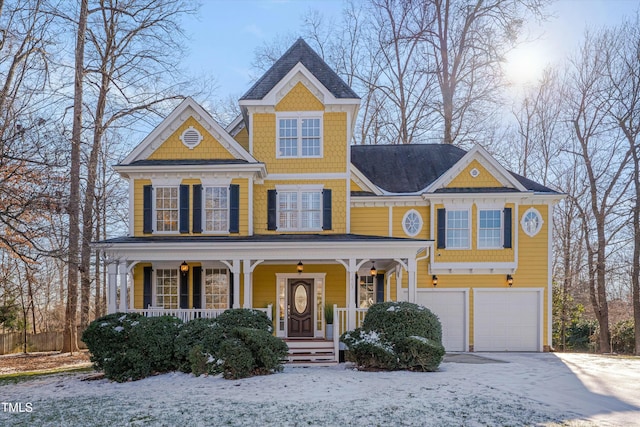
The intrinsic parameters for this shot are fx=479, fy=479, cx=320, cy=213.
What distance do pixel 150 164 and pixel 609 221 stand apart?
18.5 metres

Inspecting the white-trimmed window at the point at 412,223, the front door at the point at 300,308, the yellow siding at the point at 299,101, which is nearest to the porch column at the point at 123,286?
the front door at the point at 300,308

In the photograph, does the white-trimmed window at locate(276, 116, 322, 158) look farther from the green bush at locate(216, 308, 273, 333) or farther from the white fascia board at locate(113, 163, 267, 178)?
the green bush at locate(216, 308, 273, 333)

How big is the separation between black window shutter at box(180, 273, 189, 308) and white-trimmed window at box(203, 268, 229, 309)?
529mm

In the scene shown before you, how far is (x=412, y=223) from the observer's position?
15633 millimetres

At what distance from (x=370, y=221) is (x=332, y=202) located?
68.2 inches

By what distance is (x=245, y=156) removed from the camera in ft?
46.2

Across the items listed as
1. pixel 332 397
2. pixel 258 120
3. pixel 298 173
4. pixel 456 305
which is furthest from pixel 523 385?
pixel 258 120

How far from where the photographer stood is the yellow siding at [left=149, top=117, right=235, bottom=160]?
1425cm

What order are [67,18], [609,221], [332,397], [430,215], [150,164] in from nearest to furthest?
1. [332,397]
2. [150,164]
3. [430,215]
4. [67,18]
5. [609,221]

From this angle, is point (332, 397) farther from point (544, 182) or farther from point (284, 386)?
point (544, 182)

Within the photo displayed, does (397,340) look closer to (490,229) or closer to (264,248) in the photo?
(264,248)

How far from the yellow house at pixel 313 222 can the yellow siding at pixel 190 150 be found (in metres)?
0.03

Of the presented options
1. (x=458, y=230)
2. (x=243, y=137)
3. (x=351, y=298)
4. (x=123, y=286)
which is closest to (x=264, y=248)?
(x=351, y=298)

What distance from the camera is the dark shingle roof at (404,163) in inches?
643
